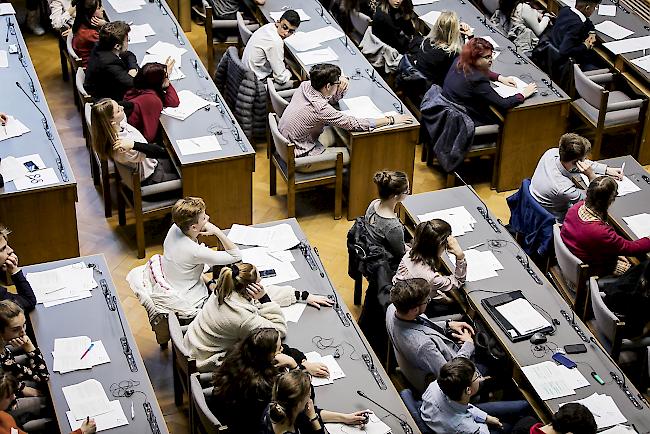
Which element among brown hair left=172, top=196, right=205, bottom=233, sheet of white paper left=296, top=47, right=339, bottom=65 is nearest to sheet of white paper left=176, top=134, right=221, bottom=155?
brown hair left=172, top=196, right=205, bottom=233

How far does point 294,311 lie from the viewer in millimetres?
6578

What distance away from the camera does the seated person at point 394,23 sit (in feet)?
32.4

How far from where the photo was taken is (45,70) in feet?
35.4

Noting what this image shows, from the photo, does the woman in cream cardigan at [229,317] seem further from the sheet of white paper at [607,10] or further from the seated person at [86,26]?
the sheet of white paper at [607,10]

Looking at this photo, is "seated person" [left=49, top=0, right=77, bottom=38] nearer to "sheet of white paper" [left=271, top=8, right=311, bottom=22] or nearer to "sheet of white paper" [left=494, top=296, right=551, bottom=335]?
"sheet of white paper" [left=271, top=8, right=311, bottom=22]

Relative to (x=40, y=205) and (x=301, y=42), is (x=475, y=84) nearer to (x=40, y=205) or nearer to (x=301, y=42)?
(x=301, y=42)

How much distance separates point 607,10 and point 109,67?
486cm

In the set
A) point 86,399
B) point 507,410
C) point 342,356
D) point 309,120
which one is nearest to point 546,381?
point 507,410

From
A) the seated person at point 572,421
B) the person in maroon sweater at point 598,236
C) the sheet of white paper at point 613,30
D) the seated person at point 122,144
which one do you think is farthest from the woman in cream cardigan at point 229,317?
the sheet of white paper at point 613,30

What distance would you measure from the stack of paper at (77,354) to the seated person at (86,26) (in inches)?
144

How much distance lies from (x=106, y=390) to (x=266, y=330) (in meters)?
1.03

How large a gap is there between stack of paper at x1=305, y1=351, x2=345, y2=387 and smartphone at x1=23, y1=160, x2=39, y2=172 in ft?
9.00

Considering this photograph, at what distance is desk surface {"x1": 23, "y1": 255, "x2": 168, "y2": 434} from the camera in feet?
19.0

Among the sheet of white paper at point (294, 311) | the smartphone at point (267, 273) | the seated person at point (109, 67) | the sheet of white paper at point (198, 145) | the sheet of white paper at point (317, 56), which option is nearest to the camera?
the sheet of white paper at point (294, 311)
